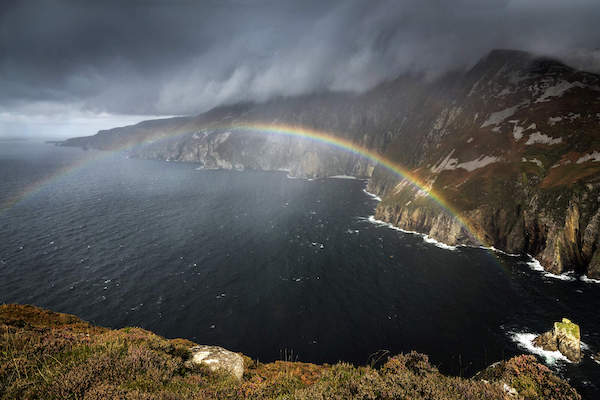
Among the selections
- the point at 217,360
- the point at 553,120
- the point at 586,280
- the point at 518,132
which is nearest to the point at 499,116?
the point at 518,132

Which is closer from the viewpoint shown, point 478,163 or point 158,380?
point 158,380

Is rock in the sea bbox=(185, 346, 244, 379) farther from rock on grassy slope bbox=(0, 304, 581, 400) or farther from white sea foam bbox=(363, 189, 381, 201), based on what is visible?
white sea foam bbox=(363, 189, 381, 201)

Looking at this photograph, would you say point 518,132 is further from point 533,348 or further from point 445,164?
point 533,348

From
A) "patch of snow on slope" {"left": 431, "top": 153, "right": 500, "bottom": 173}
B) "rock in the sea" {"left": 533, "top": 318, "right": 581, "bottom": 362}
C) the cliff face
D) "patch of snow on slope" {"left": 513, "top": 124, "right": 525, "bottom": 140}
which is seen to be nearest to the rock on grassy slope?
"rock in the sea" {"left": 533, "top": 318, "right": 581, "bottom": 362}

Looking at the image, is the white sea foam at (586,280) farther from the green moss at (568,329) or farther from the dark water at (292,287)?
the green moss at (568,329)

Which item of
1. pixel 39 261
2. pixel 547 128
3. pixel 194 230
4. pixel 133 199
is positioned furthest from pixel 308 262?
pixel 133 199

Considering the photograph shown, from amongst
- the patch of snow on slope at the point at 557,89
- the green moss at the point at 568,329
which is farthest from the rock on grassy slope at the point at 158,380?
the patch of snow on slope at the point at 557,89
